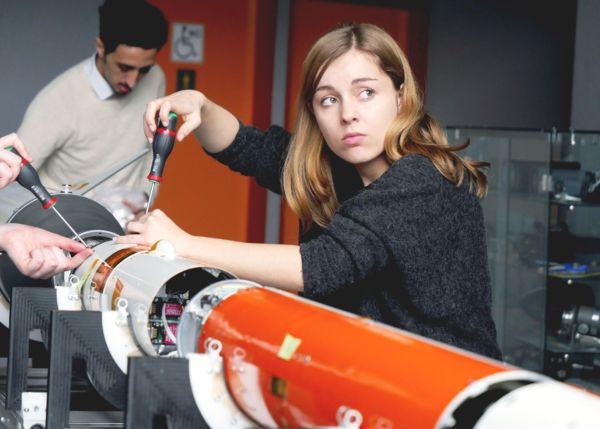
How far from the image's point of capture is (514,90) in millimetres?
5660

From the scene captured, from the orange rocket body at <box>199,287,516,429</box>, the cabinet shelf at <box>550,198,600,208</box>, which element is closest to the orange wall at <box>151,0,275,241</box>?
the cabinet shelf at <box>550,198,600,208</box>

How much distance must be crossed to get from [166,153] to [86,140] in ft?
4.32

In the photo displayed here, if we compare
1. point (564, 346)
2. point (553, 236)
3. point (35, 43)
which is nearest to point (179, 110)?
point (553, 236)

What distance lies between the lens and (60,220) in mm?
1639

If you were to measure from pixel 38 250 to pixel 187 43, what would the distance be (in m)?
3.41

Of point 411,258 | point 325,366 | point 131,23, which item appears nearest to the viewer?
point 325,366

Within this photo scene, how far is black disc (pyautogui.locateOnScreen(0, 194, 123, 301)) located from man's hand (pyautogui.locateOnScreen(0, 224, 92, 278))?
0.36 ft

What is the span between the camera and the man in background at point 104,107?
2564mm

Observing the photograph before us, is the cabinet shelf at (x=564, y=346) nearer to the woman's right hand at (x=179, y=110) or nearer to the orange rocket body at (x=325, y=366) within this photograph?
the woman's right hand at (x=179, y=110)

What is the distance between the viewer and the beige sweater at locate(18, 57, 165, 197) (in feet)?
8.38

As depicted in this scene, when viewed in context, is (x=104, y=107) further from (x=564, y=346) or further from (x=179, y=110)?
(x=564, y=346)

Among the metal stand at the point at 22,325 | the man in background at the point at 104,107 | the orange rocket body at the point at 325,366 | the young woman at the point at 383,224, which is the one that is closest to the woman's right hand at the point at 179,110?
the young woman at the point at 383,224

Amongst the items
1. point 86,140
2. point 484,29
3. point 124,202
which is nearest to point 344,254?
point 124,202

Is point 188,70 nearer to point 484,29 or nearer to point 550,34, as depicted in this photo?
point 484,29
